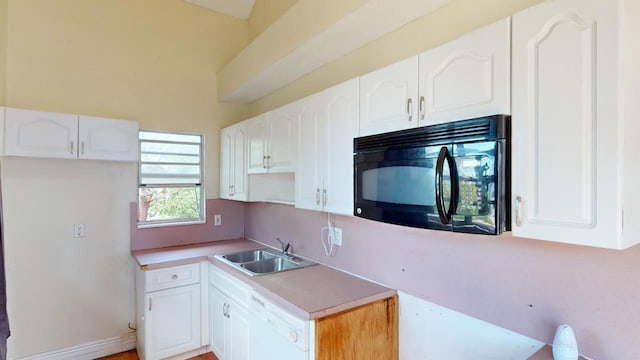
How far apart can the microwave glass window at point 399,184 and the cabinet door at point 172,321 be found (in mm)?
1912

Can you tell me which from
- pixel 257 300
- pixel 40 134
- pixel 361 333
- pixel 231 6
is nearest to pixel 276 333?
pixel 257 300

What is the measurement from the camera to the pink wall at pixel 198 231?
303 centimetres

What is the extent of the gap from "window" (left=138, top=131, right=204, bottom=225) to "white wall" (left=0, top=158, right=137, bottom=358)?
5.8 inches

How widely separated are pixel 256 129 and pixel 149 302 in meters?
1.61

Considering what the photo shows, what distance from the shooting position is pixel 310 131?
2158 mm

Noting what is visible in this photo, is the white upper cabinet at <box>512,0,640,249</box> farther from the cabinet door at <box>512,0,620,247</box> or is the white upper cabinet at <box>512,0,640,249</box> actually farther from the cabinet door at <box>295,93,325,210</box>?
the cabinet door at <box>295,93,325,210</box>

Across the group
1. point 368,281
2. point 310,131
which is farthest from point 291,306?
point 310,131

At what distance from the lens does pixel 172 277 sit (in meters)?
2.66

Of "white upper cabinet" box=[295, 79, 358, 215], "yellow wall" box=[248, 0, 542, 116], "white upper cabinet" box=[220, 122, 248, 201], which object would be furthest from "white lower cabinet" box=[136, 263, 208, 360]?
"yellow wall" box=[248, 0, 542, 116]

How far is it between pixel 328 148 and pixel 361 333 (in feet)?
3.48

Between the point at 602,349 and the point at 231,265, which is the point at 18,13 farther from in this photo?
the point at 602,349

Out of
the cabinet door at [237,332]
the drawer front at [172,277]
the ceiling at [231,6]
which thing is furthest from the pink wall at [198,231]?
the ceiling at [231,6]

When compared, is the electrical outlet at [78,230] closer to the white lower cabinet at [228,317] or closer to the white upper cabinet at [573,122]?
the white lower cabinet at [228,317]

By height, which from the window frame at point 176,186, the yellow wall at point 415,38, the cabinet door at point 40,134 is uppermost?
the yellow wall at point 415,38
